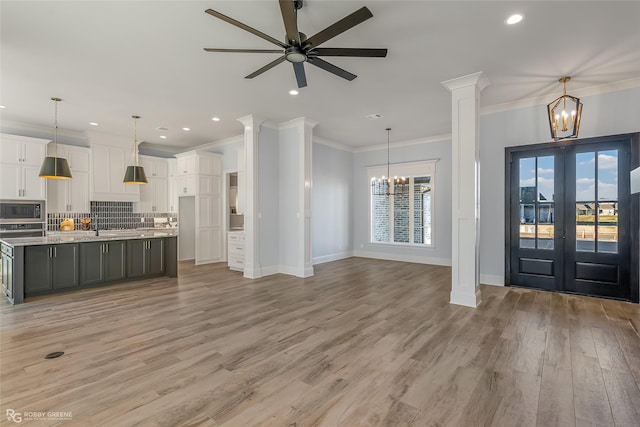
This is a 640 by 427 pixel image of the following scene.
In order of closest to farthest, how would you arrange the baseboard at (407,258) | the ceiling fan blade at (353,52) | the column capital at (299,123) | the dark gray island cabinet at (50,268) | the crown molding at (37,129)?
the ceiling fan blade at (353,52), the dark gray island cabinet at (50,268), the column capital at (299,123), the crown molding at (37,129), the baseboard at (407,258)

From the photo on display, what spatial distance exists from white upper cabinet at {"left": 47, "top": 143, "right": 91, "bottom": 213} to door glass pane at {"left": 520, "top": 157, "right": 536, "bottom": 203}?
8.82 meters

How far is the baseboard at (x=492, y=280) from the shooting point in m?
5.23

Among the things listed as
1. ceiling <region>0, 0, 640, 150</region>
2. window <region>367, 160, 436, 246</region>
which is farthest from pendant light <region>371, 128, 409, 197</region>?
ceiling <region>0, 0, 640, 150</region>

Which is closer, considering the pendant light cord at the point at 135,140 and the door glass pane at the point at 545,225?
the door glass pane at the point at 545,225

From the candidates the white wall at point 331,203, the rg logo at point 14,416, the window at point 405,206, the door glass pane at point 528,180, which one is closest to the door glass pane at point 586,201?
the door glass pane at point 528,180

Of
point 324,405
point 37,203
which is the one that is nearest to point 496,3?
point 324,405

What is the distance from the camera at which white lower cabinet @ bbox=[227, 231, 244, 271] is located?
21.8 ft

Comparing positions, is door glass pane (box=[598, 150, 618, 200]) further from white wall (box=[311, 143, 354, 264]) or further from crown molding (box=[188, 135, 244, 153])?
crown molding (box=[188, 135, 244, 153])

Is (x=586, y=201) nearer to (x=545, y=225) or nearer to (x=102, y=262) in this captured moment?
(x=545, y=225)

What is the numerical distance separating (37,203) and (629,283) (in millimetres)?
10406

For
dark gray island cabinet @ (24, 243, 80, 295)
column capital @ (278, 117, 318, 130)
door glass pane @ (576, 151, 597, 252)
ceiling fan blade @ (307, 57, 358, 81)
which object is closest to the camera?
ceiling fan blade @ (307, 57, 358, 81)

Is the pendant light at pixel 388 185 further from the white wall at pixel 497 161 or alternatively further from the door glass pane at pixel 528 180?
the door glass pane at pixel 528 180

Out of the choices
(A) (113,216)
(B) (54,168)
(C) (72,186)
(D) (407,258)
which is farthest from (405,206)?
(C) (72,186)

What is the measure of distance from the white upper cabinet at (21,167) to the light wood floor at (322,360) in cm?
288
